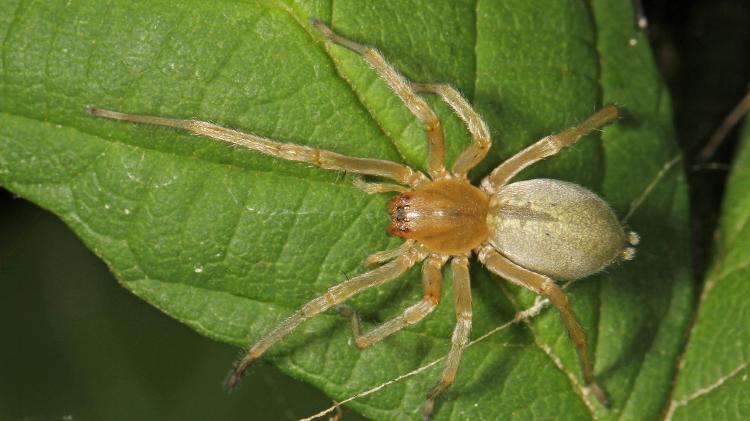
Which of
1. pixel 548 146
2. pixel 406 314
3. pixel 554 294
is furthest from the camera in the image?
pixel 548 146

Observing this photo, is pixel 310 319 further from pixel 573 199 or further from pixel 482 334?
pixel 573 199

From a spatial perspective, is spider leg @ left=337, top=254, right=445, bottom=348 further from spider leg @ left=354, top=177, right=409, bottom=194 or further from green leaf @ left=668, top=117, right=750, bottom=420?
green leaf @ left=668, top=117, right=750, bottom=420

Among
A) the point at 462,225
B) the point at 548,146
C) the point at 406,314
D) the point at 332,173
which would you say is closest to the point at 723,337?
the point at 548,146

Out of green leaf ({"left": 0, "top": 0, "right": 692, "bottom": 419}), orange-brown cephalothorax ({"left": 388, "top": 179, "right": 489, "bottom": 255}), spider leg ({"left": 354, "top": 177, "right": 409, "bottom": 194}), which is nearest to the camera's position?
green leaf ({"left": 0, "top": 0, "right": 692, "bottom": 419})

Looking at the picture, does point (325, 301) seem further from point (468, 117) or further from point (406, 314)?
point (468, 117)

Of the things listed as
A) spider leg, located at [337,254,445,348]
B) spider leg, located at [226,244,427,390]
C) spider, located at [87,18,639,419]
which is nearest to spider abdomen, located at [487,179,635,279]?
spider, located at [87,18,639,419]

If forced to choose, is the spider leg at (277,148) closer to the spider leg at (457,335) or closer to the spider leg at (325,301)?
the spider leg at (325,301)

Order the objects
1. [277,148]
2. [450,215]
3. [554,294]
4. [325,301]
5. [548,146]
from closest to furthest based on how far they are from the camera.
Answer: [277,148] < [325,301] < [554,294] < [548,146] < [450,215]
